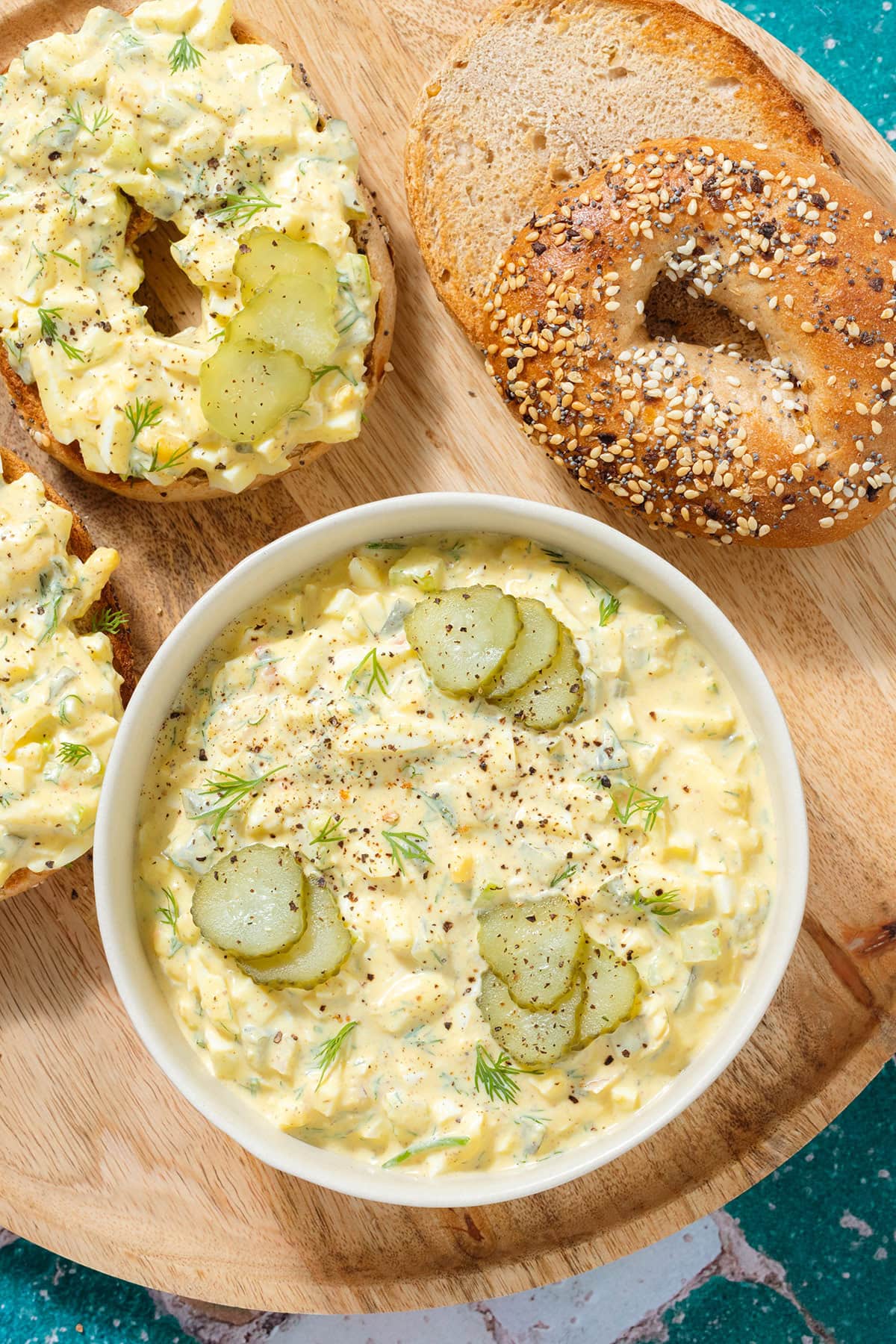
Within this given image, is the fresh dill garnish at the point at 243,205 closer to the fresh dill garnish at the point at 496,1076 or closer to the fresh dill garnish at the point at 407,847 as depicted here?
the fresh dill garnish at the point at 407,847

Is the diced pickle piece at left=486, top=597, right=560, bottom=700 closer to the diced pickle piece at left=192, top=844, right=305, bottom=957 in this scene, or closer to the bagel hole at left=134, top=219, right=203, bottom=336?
the diced pickle piece at left=192, top=844, right=305, bottom=957

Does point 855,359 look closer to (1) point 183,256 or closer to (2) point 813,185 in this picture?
(2) point 813,185

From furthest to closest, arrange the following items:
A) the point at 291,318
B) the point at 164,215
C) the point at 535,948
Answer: the point at 164,215 < the point at 291,318 < the point at 535,948

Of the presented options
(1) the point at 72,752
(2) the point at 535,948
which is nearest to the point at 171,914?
(1) the point at 72,752

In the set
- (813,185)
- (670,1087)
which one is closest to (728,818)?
(670,1087)

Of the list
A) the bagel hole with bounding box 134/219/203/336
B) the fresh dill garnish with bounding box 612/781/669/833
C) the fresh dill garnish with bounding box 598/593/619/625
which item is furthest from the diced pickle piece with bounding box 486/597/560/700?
the bagel hole with bounding box 134/219/203/336

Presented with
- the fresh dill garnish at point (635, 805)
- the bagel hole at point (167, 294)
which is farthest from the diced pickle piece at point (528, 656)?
the bagel hole at point (167, 294)

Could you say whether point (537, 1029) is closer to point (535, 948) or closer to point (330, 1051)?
point (535, 948)
